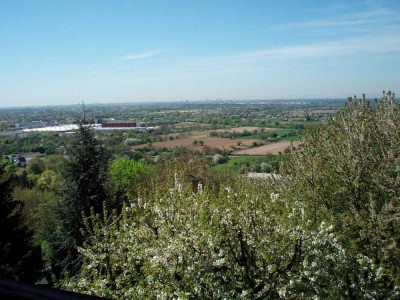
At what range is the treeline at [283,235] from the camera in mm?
6938

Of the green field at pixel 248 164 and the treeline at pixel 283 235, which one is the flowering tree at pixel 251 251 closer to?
the treeline at pixel 283 235

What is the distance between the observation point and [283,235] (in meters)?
7.16

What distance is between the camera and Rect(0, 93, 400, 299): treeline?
6938mm

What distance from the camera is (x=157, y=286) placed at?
6.83 m

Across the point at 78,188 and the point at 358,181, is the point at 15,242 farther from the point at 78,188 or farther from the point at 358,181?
the point at 358,181

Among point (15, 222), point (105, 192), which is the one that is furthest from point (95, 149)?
point (15, 222)

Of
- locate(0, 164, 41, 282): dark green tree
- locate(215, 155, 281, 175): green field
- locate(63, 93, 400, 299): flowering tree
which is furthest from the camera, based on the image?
locate(215, 155, 281, 175): green field

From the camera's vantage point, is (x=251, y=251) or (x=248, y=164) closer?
(x=251, y=251)

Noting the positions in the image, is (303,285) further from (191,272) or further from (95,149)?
(95,149)

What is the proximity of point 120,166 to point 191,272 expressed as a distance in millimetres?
24809

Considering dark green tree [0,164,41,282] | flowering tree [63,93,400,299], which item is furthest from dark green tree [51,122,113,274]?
flowering tree [63,93,400,299]

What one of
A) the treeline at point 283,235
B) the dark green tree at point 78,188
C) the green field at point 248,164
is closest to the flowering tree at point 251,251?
the treeline at point 283,235

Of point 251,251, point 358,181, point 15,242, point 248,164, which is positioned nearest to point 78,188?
point 15,242

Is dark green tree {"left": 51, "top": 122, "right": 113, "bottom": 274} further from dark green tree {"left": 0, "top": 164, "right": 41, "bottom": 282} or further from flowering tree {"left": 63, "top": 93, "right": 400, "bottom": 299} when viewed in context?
flowering tree {"left": 63, "top": 93, "right": 400, "bottom": 299}
